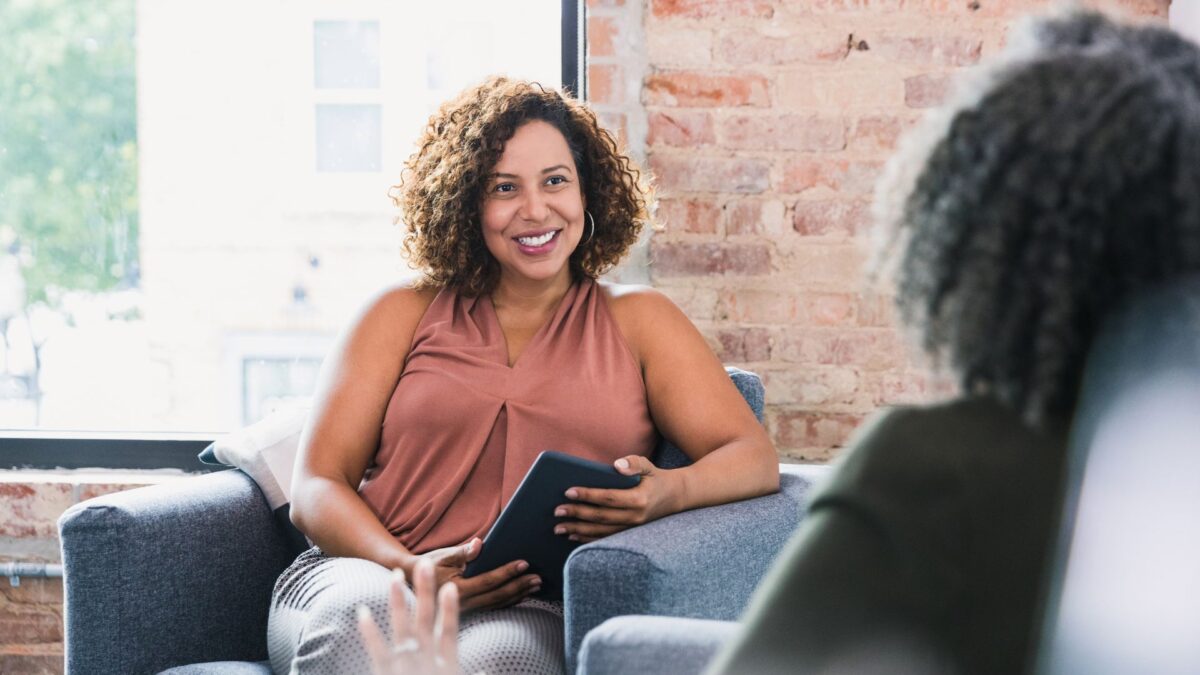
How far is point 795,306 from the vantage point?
233cm

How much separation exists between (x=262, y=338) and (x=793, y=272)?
46.0 inches

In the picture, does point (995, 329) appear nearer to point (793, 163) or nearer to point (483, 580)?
point (483, 580)

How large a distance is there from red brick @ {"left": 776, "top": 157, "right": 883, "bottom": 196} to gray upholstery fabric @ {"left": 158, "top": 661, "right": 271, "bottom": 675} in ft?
4.24

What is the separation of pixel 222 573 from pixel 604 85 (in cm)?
116

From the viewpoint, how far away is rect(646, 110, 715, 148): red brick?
7.59 feet

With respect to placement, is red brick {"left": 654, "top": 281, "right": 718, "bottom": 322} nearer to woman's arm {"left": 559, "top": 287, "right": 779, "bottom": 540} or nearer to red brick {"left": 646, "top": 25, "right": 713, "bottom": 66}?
woman's arm {"left": 559, "top": 287, "right": 779, "bottom": 540}

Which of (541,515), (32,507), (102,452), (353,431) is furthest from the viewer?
(102,452)

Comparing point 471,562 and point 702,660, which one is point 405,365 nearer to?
point 471,562

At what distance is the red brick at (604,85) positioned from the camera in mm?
2328

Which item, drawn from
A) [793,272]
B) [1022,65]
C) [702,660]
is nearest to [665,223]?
[793,272]

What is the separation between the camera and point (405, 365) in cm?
199

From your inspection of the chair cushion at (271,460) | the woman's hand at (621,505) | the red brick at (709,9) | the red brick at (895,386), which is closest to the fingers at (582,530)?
the woman's hand at (621,505)

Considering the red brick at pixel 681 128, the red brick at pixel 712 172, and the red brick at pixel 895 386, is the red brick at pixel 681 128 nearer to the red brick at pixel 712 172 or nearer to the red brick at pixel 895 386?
the red brick at pixel 712 172

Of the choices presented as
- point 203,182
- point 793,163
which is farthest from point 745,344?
point 203,182
